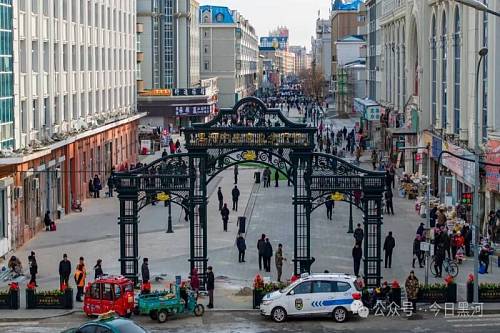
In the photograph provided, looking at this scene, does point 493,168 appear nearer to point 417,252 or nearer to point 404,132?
point 417,252

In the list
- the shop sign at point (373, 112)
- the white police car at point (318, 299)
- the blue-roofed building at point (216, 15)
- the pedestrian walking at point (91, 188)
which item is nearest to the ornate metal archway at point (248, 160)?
the white police car at point (318, 299)

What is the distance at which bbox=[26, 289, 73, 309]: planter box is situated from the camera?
2847 cm

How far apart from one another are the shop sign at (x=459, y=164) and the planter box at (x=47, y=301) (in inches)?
701

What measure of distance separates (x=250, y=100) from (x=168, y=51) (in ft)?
246

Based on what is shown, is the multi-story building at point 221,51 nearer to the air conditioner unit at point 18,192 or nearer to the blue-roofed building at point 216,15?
the blue-roofed building at point 216,15

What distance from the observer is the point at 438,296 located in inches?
1126

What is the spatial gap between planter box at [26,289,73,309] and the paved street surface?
939 millimetres

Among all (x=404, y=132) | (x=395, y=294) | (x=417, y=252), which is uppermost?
(x=404, y=132)

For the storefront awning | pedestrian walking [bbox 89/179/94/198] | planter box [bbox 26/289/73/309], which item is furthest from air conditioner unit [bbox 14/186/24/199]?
the storefront awning

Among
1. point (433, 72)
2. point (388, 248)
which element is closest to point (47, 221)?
point (388, 248)

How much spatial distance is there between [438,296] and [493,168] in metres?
9.85

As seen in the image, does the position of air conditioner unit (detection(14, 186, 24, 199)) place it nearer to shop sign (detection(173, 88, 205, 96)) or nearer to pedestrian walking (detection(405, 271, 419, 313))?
pedestrian walking (detection(405, 271, 419, 313))

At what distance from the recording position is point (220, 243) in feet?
133

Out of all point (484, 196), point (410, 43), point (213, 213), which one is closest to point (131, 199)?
point (484, 196)
